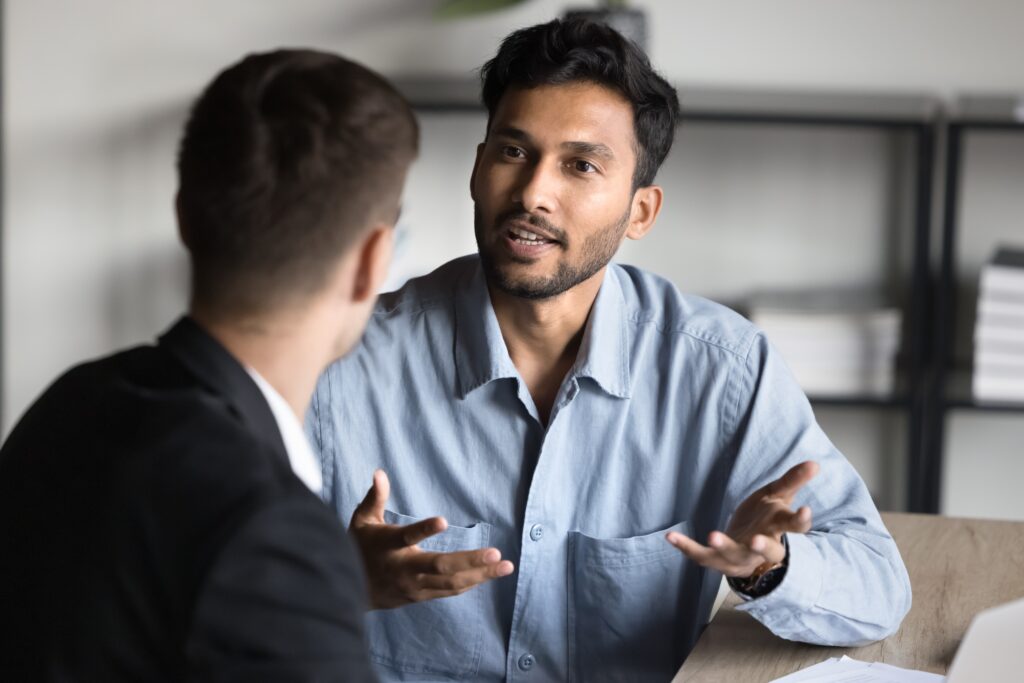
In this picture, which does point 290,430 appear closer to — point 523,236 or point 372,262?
point 372,262

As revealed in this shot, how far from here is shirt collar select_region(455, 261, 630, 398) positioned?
1.58m

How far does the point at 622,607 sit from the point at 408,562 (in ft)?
1.25

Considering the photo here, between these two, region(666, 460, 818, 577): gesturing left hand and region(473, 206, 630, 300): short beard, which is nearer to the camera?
region(666, 460, 818, 577): gesturing left hand

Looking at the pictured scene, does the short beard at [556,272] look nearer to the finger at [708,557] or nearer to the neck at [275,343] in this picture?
the finger at [708,557]

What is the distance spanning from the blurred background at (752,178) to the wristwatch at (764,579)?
1419mm

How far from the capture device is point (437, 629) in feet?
5.03

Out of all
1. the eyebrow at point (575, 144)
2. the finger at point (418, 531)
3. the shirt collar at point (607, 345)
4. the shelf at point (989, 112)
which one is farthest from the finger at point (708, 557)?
the shelf at point (989, 112)

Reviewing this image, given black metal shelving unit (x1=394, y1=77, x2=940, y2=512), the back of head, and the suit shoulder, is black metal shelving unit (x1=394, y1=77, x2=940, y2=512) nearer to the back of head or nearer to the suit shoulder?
the suit shoulder

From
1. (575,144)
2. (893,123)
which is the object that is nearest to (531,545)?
(575,144)

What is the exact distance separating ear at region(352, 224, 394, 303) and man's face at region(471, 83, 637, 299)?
1.86 feet

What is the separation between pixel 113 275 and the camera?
321 cm

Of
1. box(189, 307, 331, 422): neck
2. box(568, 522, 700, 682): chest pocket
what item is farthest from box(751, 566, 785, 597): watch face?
box(189, 307, 331, 422): neck

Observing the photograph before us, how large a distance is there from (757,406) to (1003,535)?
1.34 ft

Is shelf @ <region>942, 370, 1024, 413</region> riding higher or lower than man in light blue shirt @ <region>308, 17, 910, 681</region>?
lower
